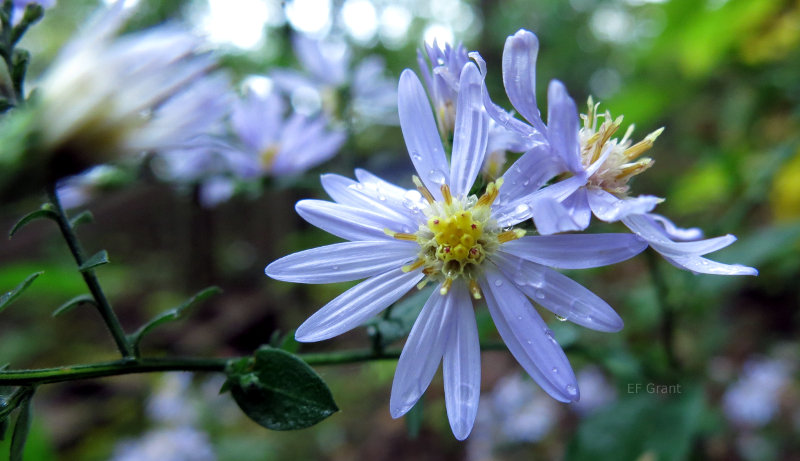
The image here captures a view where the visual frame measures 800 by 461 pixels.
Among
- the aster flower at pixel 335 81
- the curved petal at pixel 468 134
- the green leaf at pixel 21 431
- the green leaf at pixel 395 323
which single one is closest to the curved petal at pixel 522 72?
the curved petal at pixel 468 134

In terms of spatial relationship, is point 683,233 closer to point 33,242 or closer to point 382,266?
point 382,266

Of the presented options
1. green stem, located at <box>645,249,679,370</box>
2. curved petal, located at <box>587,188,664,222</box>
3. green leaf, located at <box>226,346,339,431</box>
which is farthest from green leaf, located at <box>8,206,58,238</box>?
green stem, located at <box>645,249,679,370</box>

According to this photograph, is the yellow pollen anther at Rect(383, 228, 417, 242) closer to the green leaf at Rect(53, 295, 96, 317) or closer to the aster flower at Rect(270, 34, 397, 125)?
the green leaf at Rect(53, 295, 96, 317)

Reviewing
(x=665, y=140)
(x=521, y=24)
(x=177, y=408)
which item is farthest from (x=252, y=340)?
(x=665, y=140)

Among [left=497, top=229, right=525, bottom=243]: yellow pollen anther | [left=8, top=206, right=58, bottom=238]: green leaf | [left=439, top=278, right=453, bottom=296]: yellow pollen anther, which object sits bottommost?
[left=439, top=278, right=453, bottom=296]: yellow pollen anther

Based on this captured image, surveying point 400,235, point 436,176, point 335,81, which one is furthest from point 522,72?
point 335,81
